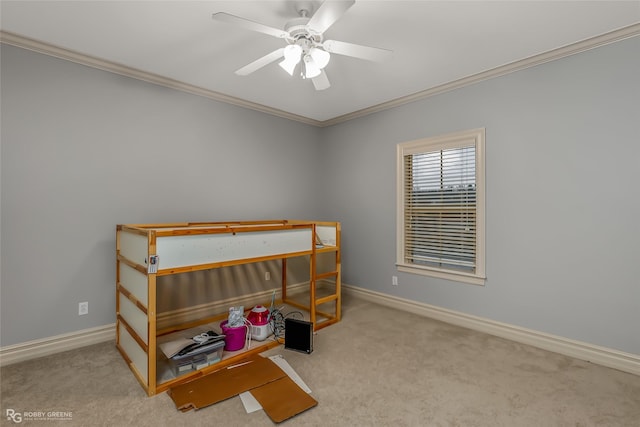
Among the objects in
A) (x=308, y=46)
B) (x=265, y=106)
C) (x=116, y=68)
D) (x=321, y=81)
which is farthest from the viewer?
(x=265, y=106)

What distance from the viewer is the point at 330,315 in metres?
3.40

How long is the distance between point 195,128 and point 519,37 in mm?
3128

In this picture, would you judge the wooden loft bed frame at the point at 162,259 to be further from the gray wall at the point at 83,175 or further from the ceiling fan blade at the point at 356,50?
A: the ceiling fan blade at the point at 356,50

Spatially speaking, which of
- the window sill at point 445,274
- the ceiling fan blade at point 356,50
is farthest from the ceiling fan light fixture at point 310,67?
the window sill at point 445,274

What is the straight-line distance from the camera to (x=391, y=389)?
211 cm

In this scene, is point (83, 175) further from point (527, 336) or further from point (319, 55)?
point (527, 336)

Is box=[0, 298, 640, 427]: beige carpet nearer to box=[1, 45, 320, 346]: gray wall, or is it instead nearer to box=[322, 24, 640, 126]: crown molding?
box=[1, 45, 320, 346]: gray wall

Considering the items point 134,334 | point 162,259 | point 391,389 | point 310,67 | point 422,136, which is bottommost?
point 391,389

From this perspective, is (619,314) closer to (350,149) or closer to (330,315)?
(330,315)

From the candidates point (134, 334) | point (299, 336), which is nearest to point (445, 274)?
point (299, 336)

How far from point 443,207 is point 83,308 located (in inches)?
144

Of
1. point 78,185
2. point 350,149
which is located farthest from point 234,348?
point 350,149

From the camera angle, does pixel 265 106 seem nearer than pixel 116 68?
No

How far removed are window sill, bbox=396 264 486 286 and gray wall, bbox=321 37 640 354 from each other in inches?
2.5
